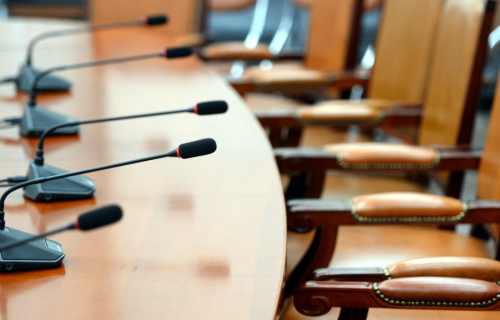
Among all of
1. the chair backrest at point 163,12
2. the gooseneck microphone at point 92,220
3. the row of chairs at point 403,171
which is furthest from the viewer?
the chair backrest at point 163,12

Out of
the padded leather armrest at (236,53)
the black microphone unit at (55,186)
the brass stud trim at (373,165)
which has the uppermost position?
Answer: the padded leather armrest at (236,53)

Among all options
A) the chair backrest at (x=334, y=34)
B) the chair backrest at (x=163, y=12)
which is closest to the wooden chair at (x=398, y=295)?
the chair backrest at (x=334, y=34)

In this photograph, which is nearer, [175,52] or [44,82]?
[175,52]

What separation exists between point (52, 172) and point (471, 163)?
75 centimetres

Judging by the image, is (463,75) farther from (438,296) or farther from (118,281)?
(118,281)

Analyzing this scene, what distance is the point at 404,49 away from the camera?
1.49 metres

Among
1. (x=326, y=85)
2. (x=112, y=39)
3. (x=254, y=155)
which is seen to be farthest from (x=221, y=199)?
(x=112, y=39)

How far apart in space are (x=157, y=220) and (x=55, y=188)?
15 cm

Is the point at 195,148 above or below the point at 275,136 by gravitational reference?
above

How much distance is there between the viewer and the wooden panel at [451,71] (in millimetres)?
1133

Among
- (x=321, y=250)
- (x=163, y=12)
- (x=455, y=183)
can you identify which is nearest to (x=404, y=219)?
(x=321, y=250)

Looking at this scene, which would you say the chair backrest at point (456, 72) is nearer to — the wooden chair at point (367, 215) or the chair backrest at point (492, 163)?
the chair backrest at point (492, 163)

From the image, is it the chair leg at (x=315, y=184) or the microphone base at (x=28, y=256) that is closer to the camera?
the microphone base at (x=28, y=256)

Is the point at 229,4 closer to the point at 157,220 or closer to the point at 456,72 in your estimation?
the point at 456,72
